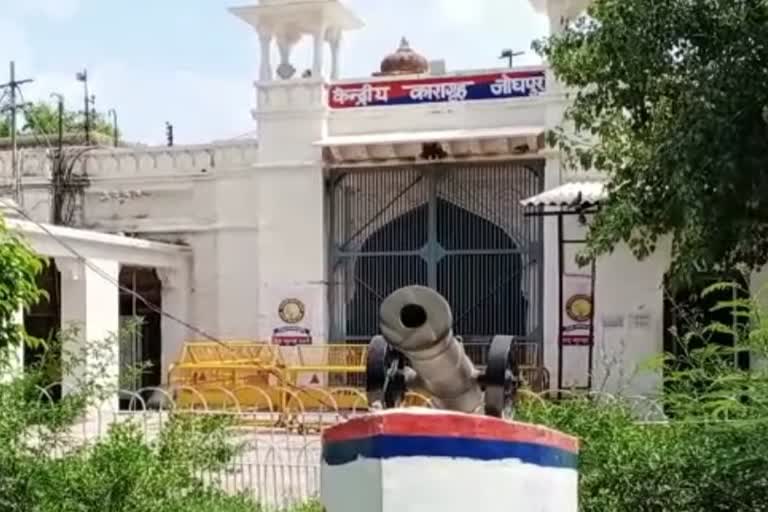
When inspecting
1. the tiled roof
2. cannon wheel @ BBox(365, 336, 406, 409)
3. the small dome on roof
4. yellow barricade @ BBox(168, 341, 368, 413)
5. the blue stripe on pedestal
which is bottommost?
yellow barricade @ BBox(168, 341, 368, 413)

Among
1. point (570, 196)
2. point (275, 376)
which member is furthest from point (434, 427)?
point (275, 376)

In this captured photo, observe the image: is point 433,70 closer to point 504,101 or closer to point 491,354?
point 504,101

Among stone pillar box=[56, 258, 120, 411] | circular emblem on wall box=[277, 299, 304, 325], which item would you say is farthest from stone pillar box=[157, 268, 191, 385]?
circular emblem on wall box=[277, 299, 304, 325]

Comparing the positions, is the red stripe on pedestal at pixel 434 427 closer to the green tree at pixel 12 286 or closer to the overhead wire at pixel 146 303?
the green tree at pixel 12 286

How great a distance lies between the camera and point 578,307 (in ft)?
50.4

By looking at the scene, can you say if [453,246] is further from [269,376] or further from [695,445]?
[695,445]

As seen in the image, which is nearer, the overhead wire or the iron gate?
the overhead wire

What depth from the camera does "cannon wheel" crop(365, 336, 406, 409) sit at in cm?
462

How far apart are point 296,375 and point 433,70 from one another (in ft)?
14.4

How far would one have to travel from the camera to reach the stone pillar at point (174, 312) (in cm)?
1698

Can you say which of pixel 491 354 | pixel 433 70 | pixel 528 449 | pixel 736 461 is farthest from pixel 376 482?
pixel 433 70

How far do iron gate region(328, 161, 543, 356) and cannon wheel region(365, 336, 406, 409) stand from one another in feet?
36.2

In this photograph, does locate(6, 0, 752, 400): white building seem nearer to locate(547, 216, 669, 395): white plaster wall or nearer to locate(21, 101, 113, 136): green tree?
locate(547, 216, 669, 395): white plaster wall

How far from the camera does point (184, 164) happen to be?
17281 mm
